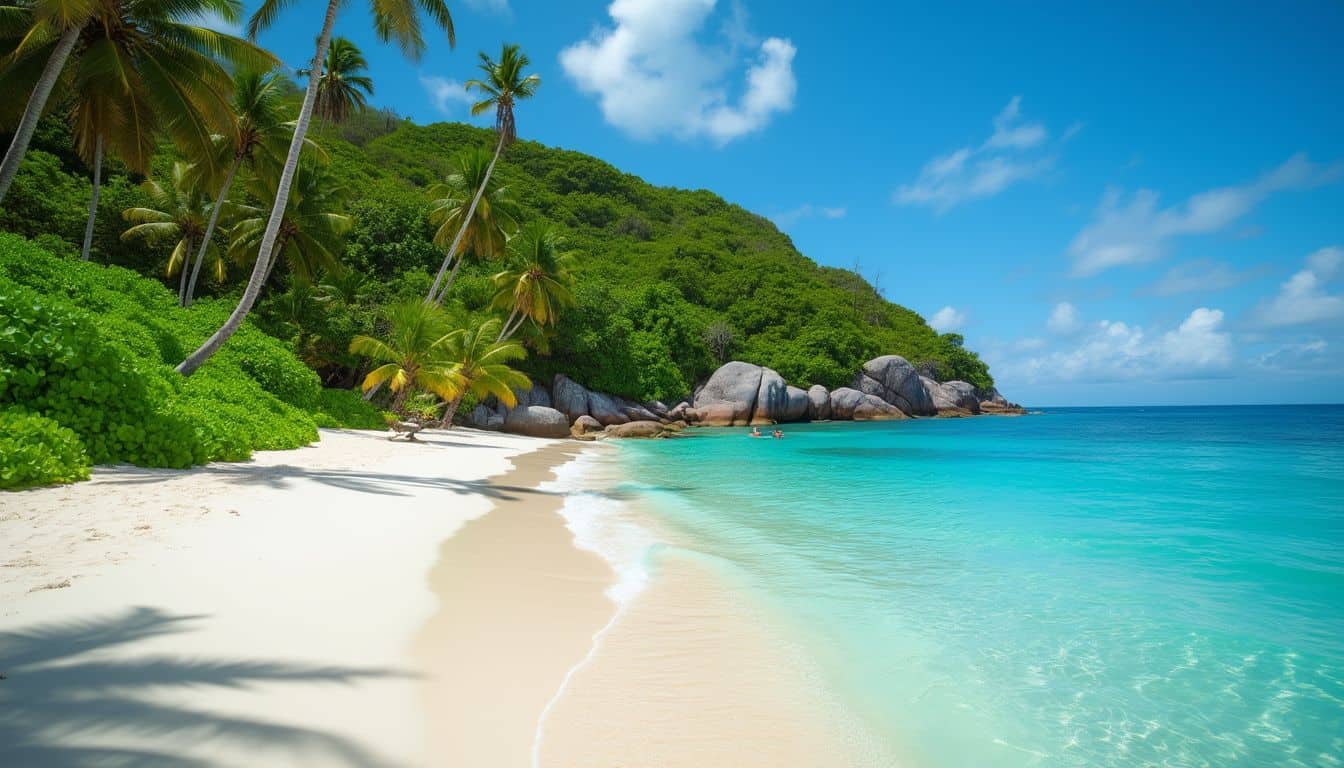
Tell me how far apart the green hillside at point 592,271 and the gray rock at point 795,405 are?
187 inches

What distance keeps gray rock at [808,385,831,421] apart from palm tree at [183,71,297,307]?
35.4 metres

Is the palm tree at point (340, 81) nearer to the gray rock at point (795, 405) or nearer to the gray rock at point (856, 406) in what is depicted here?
the gray rock at point (795, 405)

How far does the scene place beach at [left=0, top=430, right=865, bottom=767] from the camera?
8.31 ft

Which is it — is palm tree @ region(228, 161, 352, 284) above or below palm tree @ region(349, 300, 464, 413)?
above

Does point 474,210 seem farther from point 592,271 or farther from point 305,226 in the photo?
point 592,271

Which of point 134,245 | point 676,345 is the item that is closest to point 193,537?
point 134,245

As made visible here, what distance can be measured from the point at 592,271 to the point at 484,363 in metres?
24.2

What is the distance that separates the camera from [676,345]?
41375 mm

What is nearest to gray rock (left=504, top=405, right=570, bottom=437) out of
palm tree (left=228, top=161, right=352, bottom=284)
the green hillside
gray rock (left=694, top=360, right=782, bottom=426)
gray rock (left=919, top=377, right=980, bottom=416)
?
the green hillside

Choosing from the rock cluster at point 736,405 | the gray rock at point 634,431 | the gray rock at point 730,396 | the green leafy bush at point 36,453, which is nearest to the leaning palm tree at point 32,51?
the green leafy bush at point 36,453

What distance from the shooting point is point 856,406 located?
49.2 m

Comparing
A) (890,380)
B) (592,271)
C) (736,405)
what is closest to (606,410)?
(736,405)

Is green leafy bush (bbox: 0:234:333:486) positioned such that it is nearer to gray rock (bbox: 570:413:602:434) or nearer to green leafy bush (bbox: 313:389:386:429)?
green leafy bush (bbox: 313:389:386:429)

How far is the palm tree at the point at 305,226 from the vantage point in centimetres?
2211
